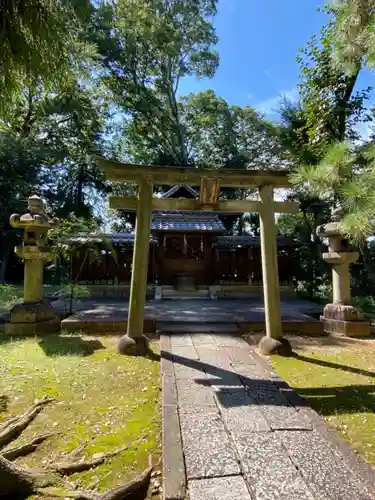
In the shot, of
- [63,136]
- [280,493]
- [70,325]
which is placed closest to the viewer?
[280,493]

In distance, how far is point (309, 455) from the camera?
2248 millimetres

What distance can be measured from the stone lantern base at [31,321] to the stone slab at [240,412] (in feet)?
13.5

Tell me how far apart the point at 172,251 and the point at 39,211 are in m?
7.14

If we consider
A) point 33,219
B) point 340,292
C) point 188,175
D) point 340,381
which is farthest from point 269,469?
point 33,219

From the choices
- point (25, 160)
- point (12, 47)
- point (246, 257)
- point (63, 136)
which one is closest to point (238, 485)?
point (12, 47)

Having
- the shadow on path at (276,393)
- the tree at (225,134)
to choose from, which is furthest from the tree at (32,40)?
the tree at (225,134)

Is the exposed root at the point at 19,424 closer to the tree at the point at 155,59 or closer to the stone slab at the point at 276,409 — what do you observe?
the stone slab at the point at 276,409

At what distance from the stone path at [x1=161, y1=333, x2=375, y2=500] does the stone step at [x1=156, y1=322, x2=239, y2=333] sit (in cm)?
200

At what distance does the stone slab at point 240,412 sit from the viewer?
2631 millimetres

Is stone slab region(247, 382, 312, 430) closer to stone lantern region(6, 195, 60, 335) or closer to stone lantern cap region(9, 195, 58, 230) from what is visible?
stone lantern region(6, 195, 60, 335)

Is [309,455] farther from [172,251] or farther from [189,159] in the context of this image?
[189,159]

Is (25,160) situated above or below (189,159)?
below

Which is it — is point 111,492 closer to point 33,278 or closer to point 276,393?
point 276,393

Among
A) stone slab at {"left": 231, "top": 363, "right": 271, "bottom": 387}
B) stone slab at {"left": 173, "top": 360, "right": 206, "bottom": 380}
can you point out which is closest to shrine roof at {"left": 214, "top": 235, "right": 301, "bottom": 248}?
stone slab at {"left": 231, "top": 363, "right": 271, "bottom": 387}
